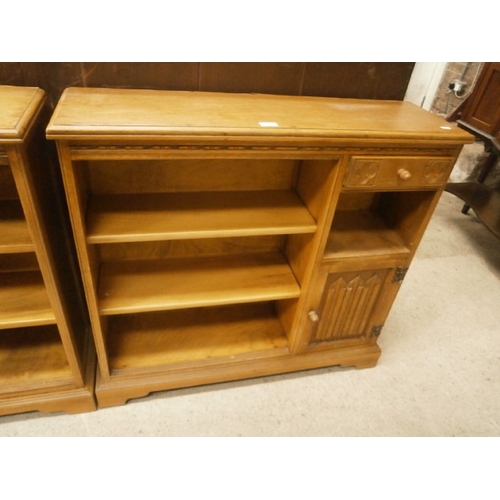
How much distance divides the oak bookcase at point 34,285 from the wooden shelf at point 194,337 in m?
0.13

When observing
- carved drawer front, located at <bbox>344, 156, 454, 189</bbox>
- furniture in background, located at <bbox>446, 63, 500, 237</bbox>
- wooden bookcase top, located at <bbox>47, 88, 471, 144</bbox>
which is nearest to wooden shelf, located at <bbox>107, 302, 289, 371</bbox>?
carved drawer front, located at <bbox>344, 156, 454, 189</bbox>

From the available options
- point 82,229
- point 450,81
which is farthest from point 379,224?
point 450,81

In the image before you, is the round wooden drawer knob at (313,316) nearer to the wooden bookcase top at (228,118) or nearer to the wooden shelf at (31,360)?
the wooden bookcase top at (228,118)

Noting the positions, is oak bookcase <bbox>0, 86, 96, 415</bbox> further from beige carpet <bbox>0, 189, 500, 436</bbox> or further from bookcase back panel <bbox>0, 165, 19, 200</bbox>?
beige carpet <bbox>0, 189, 500, 436</bbox>

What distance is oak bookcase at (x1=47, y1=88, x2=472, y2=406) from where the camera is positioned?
2.93 feet

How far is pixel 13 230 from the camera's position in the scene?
96 cm

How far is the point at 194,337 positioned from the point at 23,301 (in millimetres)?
588

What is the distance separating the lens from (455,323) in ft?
5.86

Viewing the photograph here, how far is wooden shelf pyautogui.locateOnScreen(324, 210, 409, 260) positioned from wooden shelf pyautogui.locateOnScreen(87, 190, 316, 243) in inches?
5.5
